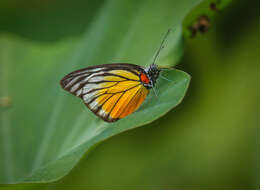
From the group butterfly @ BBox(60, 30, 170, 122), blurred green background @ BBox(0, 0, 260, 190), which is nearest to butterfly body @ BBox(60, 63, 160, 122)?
butterfly @ BBox(60, 30, 170, 122)

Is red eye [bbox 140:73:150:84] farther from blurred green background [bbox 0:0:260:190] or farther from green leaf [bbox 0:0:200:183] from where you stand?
blurred green background [bbox 0:0:260:190]

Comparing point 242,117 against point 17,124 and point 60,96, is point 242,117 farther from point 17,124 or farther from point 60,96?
point 17,124

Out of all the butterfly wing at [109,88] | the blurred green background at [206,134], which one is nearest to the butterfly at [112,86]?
the butterfly wing at [109,88]

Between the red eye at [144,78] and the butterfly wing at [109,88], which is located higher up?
the red eye at [144,78]

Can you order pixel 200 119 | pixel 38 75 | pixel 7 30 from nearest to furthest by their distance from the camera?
pixel 200 119 → pixel 38 75 → pixel 7 30

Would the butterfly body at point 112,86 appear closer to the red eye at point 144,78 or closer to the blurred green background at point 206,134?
the red eye at point 144,78

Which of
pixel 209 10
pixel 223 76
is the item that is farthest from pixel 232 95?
pixel 209 10

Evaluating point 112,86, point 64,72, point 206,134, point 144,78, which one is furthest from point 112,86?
point 206,134
